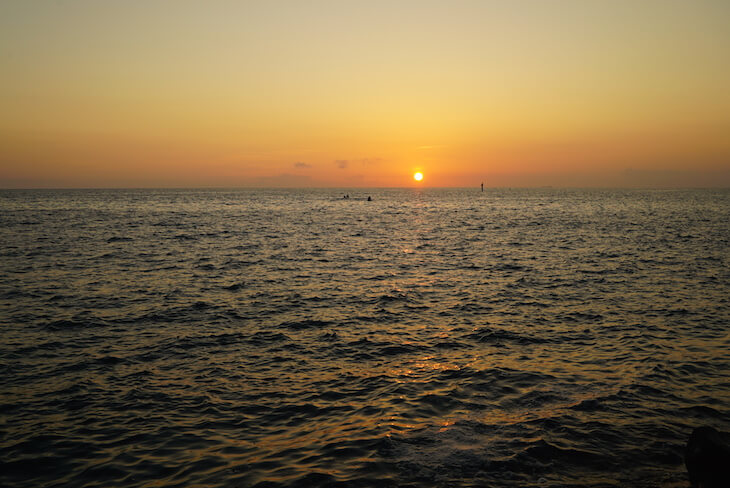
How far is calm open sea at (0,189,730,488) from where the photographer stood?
10.6 meters

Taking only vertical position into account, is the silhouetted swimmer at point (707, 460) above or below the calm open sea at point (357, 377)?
above

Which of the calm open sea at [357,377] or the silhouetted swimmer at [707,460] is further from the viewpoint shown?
the calm open sea at [357,377]

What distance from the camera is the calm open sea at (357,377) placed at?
1065 cm

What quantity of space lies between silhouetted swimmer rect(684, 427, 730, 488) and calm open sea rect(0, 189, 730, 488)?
421 millimetres

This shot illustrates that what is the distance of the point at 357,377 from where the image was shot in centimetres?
1586

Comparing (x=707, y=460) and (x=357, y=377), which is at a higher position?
(x=707, y=460)

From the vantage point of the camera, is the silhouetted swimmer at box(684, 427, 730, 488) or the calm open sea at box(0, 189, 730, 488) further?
the calm open sea at box(0, 189, 730, 488)

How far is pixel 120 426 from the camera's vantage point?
12.4m

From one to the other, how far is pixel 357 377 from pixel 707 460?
9.56 metres

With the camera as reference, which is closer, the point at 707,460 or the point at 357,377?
the point at 707,460

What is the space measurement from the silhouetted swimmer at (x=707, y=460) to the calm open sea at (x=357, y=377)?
421mm

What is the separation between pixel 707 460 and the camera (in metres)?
9.41

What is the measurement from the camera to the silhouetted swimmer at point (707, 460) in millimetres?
9125

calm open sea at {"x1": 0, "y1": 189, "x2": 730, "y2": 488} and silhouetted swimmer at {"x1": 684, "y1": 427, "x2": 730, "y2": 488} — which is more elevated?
silhouetted swimmer at {"x1": 684, "y1": 427, "x2": 730, "y2": 488}
